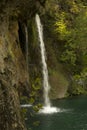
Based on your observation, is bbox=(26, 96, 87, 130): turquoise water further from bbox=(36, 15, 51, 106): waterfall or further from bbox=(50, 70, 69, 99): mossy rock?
bbox=(50, 70, 69, 99): mossy rock

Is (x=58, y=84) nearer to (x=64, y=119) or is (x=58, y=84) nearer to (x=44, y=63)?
(x=44, y=63)

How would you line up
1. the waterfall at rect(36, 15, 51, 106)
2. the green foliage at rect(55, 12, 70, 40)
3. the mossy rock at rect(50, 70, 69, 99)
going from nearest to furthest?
the waterfall at rect(36, 15, 51, 106)
the mossy rock at rect(50, 70, 69, 99)
the green foliage at rect(55, 12, 70, 40)

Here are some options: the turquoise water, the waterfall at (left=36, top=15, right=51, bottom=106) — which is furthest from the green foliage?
the turquoise water

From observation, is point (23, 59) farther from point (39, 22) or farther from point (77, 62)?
point (77, 62)

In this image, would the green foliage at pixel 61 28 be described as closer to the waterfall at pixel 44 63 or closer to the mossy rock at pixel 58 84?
the waterfall at pixel 44 63

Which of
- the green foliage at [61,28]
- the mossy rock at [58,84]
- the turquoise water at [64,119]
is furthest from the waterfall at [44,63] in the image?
the turquoise water at [64,119]

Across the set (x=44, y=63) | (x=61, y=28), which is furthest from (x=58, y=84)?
(x=61, y=28)

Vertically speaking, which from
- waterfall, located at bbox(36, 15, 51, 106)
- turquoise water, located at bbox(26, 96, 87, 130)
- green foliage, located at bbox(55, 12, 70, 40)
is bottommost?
turquoise water, located at bbox(26, 96, 87, 130)

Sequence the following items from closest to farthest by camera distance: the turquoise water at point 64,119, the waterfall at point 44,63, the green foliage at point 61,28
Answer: the turquoise water at point 64,119 → the waterfall at point 44,63 → the green foliage at point 61,28

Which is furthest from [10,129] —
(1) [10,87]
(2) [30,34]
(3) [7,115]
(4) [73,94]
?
(4) [73,94]

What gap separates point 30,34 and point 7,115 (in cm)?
2532

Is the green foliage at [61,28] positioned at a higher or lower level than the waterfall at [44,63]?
higher

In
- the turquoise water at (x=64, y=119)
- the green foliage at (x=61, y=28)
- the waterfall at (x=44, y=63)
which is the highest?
the green foliage at (x=61, y=28)

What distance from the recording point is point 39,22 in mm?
32188
